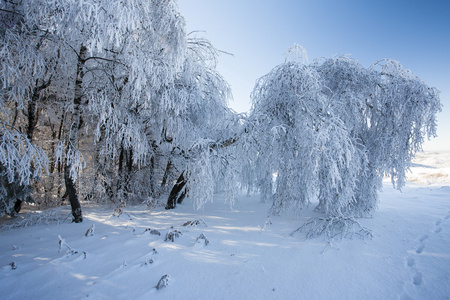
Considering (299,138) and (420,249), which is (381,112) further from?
(420,249)

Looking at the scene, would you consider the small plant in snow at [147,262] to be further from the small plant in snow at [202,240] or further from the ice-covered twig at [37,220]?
the ice-covered twig at [37,220]

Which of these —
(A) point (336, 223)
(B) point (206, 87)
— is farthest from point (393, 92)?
(B) point (206, 87)

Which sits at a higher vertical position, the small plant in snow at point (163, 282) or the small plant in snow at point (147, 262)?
the small plant in snow at point (147, 262)

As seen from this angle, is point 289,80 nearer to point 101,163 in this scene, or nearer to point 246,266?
point 246,266

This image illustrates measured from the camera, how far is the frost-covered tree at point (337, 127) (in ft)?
11.7

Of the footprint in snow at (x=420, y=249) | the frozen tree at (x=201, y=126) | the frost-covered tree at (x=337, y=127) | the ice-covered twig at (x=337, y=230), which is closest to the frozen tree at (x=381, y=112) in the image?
the frost-covered tree at (x=337, y=127)

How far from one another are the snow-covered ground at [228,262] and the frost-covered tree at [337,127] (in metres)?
0.78

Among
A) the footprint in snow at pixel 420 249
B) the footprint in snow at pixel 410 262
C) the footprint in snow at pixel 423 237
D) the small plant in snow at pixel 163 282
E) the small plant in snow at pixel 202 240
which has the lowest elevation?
the small plant in snow at pixel 163 282

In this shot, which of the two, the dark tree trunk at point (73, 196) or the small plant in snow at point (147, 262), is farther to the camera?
the dark tree trunk at point (73, 196)

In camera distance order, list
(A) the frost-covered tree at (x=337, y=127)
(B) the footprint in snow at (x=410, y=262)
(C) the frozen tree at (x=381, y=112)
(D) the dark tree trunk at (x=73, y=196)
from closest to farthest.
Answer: (B) the footprint in snow at (x=410, y=262) < (A) the frost-covered tree at (x=337, y=127) < (C) the frozen tree at (x=381, y=112) < (D) the dark tree trunk at (x=73, y=196)

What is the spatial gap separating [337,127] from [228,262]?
270 cm

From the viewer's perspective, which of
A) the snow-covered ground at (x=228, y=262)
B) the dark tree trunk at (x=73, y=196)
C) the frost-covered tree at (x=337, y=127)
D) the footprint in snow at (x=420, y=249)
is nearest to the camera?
the snow-covered ground at (x=228, y=262)

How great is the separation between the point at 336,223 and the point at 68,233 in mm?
4808

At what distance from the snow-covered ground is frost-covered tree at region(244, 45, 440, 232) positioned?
0.78m
